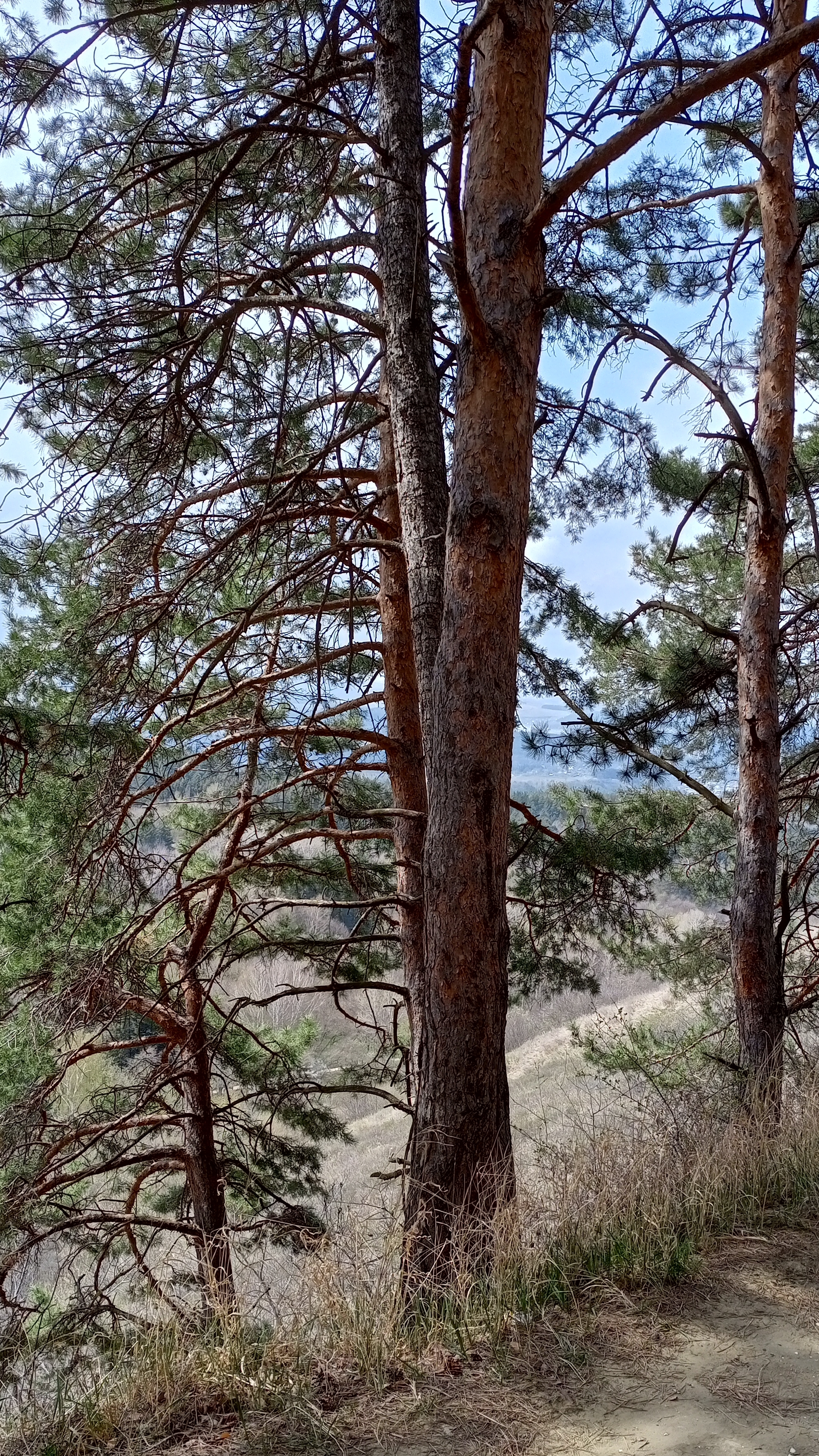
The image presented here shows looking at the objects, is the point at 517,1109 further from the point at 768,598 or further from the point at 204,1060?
the point at 768,598

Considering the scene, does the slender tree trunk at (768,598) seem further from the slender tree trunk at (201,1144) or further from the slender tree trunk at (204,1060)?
the slender tree trunk at (201,1144)

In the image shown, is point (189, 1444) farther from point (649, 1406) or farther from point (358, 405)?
point (358, 405)

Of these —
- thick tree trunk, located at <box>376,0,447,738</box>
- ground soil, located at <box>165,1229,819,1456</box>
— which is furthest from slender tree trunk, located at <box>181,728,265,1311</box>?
ground soil, located at <box>165,1229,819,1456</box>

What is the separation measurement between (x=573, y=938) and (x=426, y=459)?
440 cm

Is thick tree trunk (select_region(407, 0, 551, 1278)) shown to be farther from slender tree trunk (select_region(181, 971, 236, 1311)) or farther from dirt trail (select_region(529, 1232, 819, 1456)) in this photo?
slender tree trunk (select_region(181, 971, 236, 1311))

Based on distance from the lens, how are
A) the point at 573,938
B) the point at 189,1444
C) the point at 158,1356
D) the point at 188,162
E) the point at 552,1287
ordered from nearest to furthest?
the point at 189,1444, the point at 158,1356, the point at 552,1287, the point at 188,162, the point at 573,938

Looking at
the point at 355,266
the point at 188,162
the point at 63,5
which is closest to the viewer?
the point at 63,5

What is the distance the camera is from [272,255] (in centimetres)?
557

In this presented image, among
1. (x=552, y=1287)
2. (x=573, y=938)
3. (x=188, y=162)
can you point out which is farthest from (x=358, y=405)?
(x=552, y=1287)

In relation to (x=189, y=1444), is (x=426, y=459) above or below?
above

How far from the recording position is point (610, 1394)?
8.66ft

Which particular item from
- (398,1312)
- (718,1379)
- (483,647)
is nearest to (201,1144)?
(398,1312)

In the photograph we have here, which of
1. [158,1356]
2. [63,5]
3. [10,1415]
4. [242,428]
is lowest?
[10,1415]

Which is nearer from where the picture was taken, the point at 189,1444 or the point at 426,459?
the point at 189,1444
